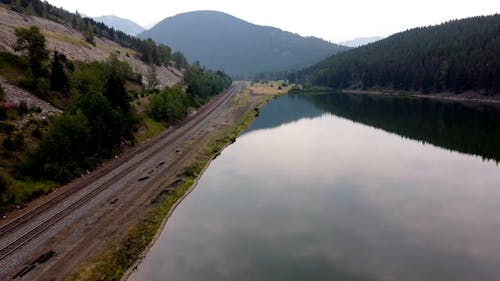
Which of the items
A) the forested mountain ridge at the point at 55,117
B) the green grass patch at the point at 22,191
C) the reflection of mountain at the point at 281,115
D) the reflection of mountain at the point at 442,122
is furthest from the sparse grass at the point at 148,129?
the reflection of mountain at the point at 442,122

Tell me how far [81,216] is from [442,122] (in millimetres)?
108298

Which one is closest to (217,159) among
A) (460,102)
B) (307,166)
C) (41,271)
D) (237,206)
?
(307,166)

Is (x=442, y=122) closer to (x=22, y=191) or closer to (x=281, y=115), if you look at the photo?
(x=281, y=115)

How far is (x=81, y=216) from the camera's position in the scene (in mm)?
41500

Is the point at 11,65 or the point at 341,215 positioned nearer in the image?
the point at 341,215

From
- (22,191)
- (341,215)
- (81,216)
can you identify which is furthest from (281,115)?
(81,216)

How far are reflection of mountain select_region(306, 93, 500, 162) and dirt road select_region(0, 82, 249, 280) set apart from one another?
61.3 m

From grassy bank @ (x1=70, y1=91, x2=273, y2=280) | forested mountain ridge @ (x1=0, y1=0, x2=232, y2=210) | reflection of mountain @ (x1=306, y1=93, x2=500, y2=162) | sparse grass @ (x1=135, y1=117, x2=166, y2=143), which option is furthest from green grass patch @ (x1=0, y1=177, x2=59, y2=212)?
reflection of mountain @ (x1=306, y1=93, x2=500, y2=162)

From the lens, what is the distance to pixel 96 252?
34.3 meters

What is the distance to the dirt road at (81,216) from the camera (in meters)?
32.4

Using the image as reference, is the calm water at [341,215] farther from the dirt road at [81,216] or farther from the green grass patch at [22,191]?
the green grass patch at [22,191]

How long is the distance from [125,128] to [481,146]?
2950 inches

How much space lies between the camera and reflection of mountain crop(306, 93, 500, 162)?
273 ft

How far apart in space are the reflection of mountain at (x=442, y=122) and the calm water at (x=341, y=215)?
1.19 m
